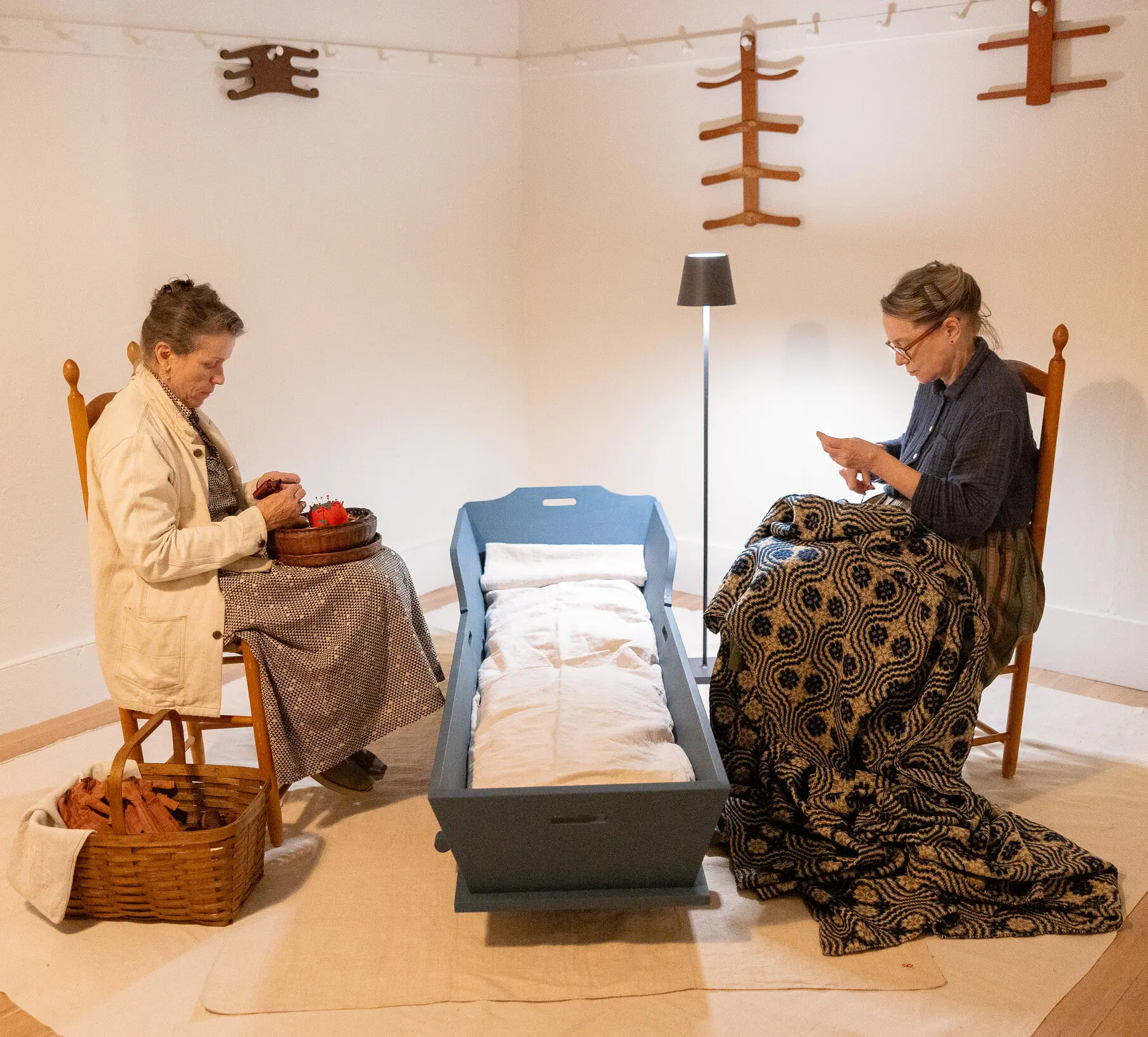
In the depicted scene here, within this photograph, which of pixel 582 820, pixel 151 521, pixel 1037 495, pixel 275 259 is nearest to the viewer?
pixel 582 820

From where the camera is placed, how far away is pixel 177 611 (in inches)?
102

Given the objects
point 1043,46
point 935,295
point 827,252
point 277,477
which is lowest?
point 277,477

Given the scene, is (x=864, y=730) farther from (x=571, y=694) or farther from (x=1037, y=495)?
(x=1037, y=495)

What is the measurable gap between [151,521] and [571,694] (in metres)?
1.01

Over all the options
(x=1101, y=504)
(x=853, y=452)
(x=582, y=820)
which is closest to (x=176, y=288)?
(x=582, y=820)

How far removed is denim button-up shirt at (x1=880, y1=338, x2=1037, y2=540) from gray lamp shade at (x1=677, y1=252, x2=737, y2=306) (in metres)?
0.82

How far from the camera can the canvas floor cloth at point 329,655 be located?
2.63m

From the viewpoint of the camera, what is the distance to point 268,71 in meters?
3.76

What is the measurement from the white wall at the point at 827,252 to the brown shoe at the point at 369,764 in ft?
6.13

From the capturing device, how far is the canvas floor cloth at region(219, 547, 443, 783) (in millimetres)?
2633

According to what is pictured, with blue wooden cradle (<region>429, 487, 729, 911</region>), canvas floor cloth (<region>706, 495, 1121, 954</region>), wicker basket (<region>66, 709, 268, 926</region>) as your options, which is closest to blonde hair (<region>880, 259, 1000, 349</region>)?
canvas floor cloth (<region>706, 495, 1121, 954</region>)

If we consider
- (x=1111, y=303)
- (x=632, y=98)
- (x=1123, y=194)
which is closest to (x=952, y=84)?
(x=1123, y=194)

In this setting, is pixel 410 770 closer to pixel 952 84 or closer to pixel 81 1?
pixel 81 1

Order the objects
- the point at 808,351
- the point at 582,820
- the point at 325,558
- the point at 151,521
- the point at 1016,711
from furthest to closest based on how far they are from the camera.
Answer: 1. the point at 808,351
2. the point at 1016,711
3. the point at 325,558
4. the point at 151,521
5. the point at 582,820
